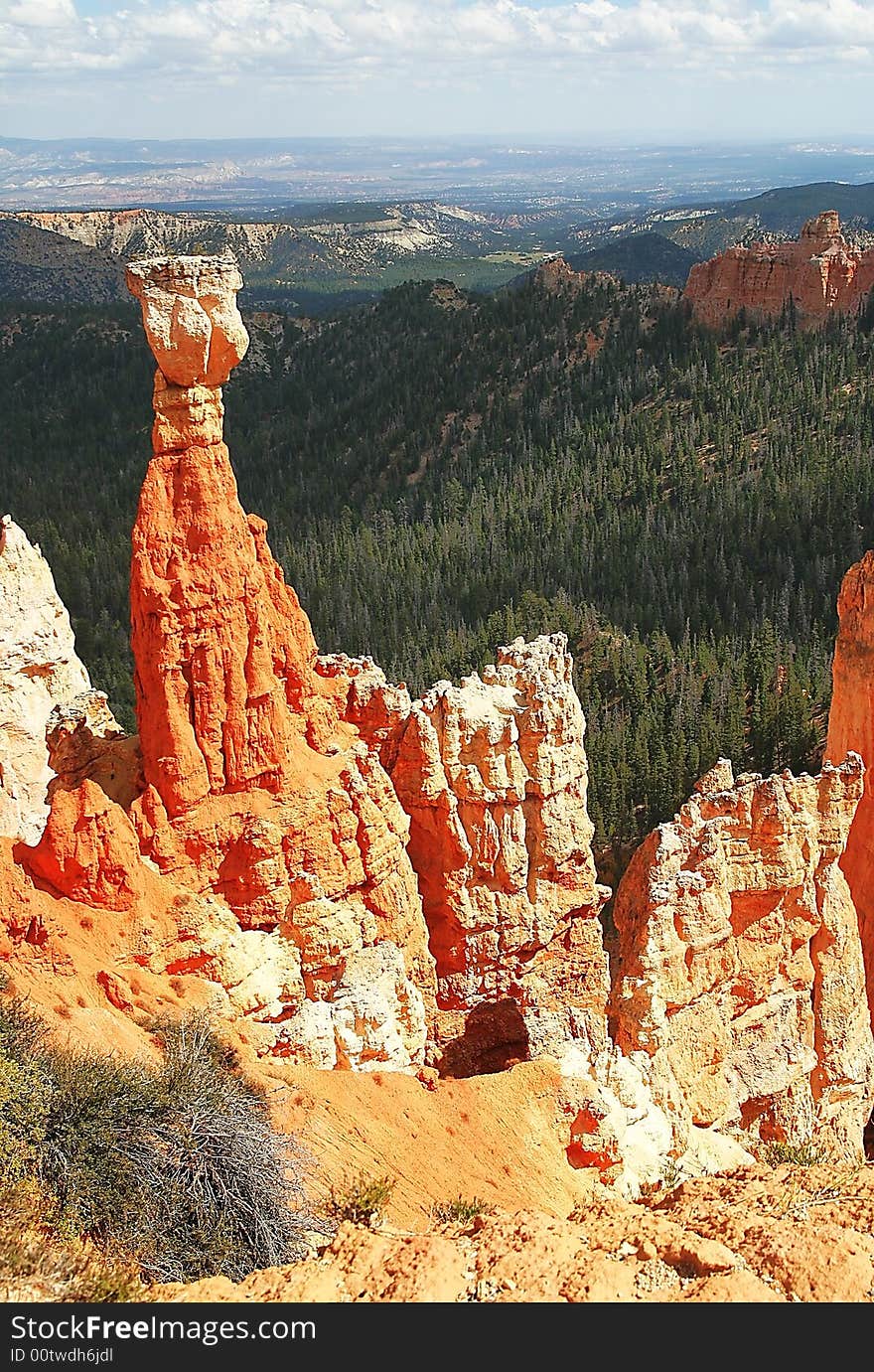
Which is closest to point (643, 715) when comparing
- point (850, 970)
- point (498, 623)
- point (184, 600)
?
point (498, 623)

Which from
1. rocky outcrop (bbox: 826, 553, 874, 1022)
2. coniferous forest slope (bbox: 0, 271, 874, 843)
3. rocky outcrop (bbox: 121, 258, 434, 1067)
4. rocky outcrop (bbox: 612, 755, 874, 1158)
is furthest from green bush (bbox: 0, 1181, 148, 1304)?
coniferous forest slope (bbox: 0, 271, 874, 843)

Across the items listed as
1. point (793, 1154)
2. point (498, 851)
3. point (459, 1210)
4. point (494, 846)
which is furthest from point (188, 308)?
point (793, 1154)

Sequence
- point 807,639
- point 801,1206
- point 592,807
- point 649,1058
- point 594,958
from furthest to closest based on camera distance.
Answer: point 807,639 → point 592,807 → point 594,958 → point 649,1058 → point 801,1206

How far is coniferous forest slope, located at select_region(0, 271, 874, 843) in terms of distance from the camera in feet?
204

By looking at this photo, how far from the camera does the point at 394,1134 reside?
54.5 feet

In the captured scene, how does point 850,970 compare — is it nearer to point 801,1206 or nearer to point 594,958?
point 594,958

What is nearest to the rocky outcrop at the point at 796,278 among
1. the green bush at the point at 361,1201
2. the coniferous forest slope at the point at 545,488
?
the coniferous forest slope at the point at 545,488

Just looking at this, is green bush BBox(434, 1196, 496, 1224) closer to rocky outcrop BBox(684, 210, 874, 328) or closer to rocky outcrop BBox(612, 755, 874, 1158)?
rocky outcrop BBox(612, 755, 874, 1158)

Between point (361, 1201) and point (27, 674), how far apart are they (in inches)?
721

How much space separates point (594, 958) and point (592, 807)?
91.6ft

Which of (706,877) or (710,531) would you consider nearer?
(706,877)

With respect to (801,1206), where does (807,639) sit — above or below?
below

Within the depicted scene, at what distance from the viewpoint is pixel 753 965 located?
895 inches

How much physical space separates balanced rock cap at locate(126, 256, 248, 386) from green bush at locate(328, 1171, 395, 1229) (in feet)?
37.5
